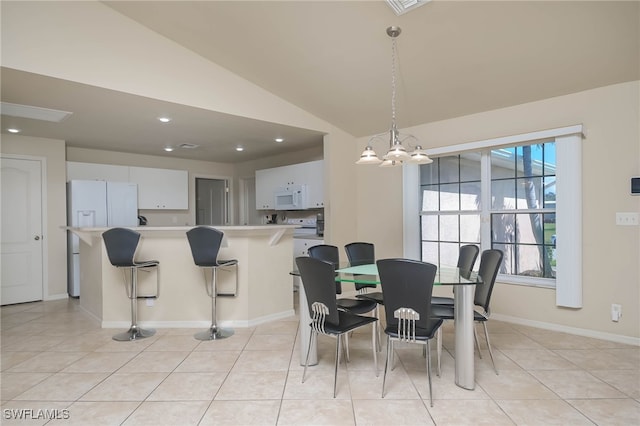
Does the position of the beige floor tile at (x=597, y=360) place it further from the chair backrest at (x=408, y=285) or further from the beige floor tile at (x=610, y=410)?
the chair backrest at (x=408, y=285)

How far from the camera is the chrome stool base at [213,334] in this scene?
346cm

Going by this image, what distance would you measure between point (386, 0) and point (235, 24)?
132 centimetres

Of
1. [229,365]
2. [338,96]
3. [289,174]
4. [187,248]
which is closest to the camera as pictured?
[229,365]

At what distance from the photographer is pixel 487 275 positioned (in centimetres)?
273

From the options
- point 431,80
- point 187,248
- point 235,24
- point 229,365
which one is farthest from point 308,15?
point 229,365

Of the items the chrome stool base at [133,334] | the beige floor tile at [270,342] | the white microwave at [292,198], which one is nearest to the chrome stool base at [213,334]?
Result: the beige floor tile at [270,342]

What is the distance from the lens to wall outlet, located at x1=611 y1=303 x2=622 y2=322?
3.19m

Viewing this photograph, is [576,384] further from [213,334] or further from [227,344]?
[213,334]

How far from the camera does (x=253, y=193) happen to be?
732 centimetres

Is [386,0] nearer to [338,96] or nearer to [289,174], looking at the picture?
[338,96]

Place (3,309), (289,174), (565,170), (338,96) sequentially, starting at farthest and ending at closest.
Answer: (289,174) < (3,309) < (338,96) < (565,170)

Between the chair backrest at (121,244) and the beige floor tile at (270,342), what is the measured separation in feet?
4.56

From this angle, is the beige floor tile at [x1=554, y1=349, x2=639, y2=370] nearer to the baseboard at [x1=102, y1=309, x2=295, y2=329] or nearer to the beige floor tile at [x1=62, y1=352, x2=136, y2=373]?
the baseboard at [x1=102, y1=309, x2=295, y2=329]

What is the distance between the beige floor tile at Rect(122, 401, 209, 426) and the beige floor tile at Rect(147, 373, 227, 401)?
0.20 feet
